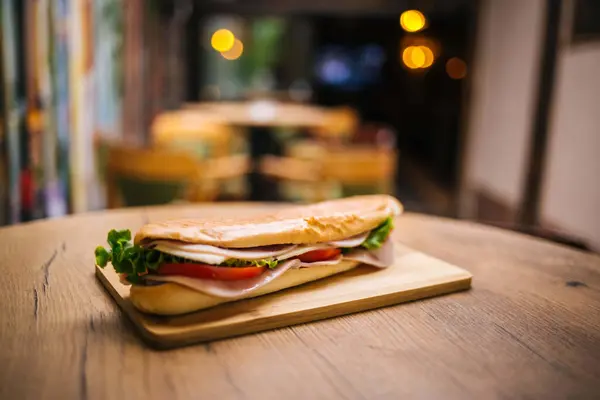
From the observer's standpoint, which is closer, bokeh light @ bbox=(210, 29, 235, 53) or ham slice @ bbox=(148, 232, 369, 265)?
ham slice @ bbox=(148, 232, 369, 265)

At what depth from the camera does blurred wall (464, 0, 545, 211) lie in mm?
5500

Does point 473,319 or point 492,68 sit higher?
point 492,68

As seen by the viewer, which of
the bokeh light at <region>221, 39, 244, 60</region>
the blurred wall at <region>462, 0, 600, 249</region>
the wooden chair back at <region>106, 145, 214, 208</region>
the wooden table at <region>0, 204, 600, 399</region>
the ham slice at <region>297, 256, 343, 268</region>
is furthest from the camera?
the bokeh light at <region>221, 39, 244, 60</region>

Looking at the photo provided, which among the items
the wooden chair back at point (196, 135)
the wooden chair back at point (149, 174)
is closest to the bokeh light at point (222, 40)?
the wooden chair back at point (196, 135)

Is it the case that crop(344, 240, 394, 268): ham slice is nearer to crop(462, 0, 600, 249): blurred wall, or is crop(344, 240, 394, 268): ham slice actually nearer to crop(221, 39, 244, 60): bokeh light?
crop(462, 0, 600, 249): blurred wall

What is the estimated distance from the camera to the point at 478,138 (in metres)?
7.09

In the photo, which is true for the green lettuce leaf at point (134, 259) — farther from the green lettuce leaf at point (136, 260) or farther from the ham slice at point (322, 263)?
the ham slice at point (322, 263)

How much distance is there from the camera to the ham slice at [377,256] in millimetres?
1217

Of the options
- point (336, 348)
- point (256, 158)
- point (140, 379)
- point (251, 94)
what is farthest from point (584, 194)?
point (251, 94)

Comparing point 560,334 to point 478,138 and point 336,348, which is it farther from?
point 478,138

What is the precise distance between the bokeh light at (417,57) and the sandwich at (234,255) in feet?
46.6

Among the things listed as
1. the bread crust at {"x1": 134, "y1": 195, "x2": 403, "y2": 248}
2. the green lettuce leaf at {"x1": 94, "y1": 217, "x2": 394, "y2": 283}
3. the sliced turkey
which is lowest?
the sliced turkey

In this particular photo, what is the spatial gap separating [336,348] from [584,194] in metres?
3.75

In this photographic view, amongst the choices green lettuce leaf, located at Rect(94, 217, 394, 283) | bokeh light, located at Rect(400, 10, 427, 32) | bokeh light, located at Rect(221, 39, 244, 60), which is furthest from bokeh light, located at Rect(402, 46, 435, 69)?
green lettuce leaf, located at Rect(94, 217, 394, 283)
